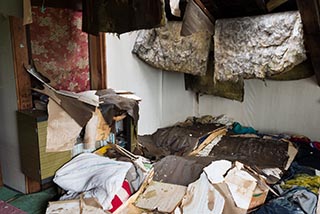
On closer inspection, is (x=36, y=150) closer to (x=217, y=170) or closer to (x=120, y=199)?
(x=120, y=199)

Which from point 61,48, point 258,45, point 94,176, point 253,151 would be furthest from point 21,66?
point 253,151

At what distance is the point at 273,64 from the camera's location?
10.0ft

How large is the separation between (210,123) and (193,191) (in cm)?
A: 247

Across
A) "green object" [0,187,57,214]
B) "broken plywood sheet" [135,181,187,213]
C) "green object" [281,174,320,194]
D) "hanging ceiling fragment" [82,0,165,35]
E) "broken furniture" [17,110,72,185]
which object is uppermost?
"hanging ceiling fragment" [82,0,165,35]

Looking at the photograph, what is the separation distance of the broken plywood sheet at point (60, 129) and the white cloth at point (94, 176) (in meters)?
0.19

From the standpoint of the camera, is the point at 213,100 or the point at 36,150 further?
the point at 213,100

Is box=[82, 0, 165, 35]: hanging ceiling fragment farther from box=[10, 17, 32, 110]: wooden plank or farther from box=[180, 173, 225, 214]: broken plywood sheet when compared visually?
box=[180, 173, 225, 214]: broken plywood sheet

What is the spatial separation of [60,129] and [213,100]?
310 centimetres

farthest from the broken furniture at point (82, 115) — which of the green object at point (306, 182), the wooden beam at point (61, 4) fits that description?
the green object at point (306, 182)

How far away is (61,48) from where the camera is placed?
2875 mm

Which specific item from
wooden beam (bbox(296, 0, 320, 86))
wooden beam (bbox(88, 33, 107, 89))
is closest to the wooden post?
wooden beam (bbox(88, 33, 107, 89))

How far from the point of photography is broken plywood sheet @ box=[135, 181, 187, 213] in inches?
90.8

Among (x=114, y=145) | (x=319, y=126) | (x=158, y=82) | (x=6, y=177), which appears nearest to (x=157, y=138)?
(x=158, y=82)

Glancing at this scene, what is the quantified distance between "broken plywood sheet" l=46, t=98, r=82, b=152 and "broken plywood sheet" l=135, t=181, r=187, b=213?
82 centimetres
